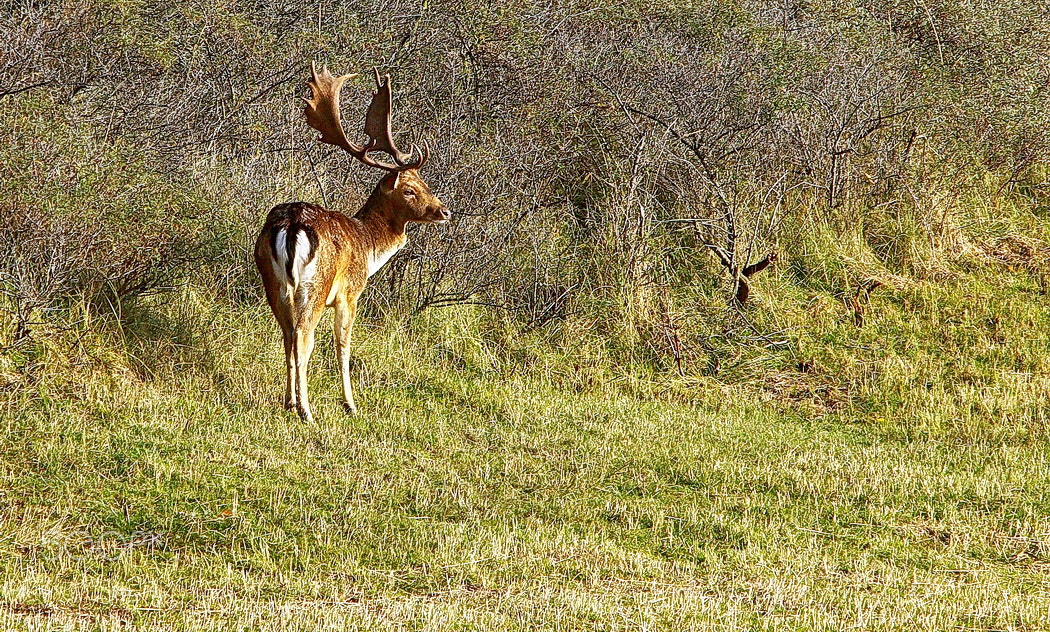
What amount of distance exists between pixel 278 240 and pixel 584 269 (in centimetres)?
330

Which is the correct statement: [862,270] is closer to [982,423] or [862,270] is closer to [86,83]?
[982,423]

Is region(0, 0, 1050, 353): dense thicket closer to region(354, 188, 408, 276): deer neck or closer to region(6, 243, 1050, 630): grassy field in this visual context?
region(6, 243, 1050, 630): grassy field

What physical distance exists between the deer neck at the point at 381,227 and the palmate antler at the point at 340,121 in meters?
0.31

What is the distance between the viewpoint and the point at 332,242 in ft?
25.5

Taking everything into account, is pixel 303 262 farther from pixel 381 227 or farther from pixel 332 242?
pixel 381 227

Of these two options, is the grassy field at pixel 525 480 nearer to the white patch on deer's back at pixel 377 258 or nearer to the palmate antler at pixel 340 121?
the white patch on deer's back at pixel 377 258

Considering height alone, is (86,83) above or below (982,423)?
above

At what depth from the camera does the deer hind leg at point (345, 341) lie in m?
8.13

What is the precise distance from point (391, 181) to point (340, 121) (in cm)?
53

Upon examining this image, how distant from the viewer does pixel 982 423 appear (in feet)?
27.8

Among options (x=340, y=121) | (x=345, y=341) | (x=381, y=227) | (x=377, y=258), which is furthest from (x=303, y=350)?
(x=340, y=121)

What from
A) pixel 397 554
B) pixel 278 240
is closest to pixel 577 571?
pixel 397 554

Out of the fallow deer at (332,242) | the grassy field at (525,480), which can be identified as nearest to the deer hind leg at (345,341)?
the fallow deer at (332,242)

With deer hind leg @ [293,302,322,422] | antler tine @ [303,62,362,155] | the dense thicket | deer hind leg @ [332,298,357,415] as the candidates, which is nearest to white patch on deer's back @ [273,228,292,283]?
deer hind leg @ [293,302,322,422]
